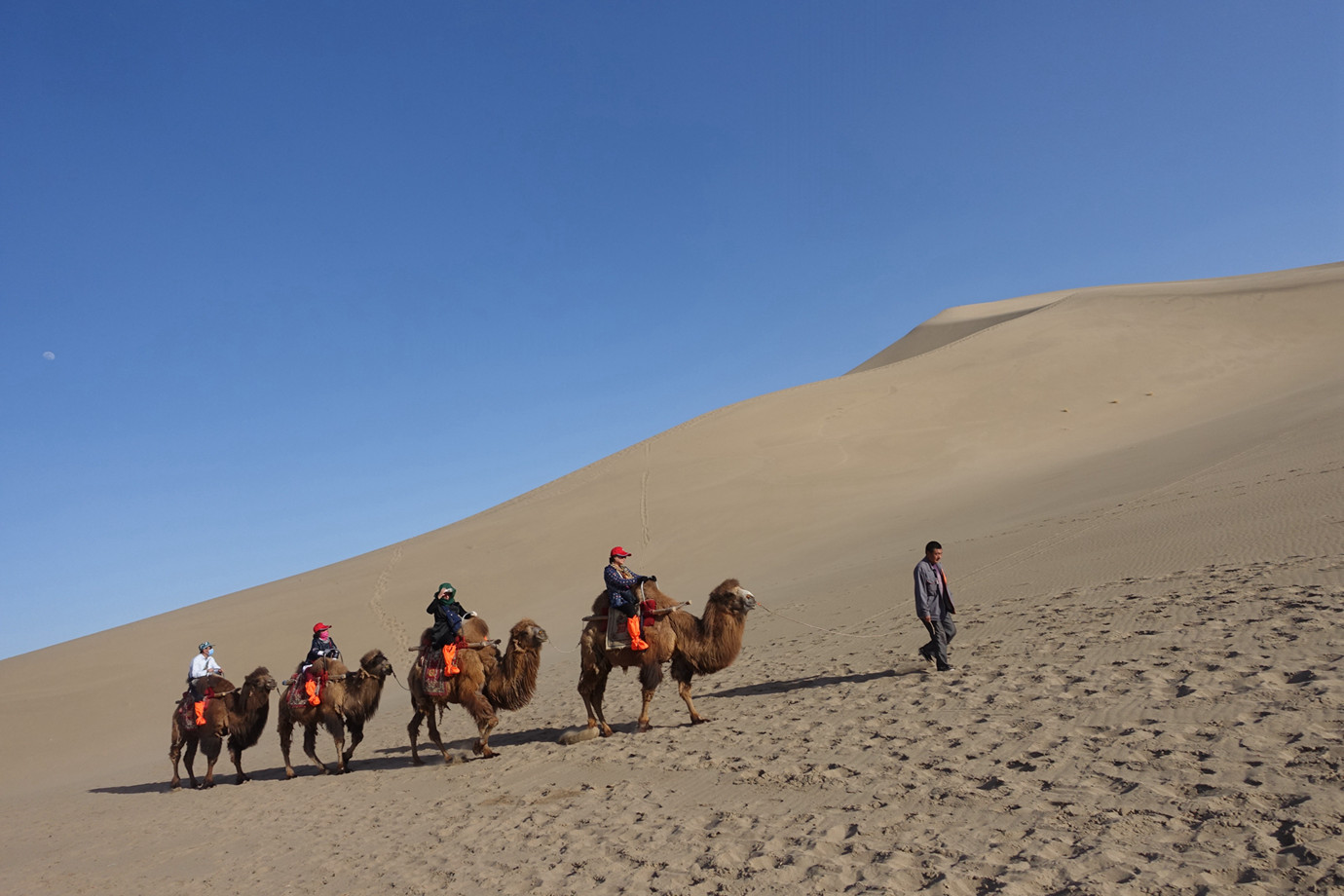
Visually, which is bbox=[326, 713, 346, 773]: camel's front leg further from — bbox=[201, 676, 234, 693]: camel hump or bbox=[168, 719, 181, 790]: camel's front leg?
bbox=[168, 719, 181, 790]: camel's front leg

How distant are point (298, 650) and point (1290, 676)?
23090 mm

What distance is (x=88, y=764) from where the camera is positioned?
18.0 metres

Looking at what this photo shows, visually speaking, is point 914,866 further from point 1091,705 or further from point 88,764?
point 88,764

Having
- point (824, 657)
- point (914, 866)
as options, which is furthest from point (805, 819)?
point (824, 657)

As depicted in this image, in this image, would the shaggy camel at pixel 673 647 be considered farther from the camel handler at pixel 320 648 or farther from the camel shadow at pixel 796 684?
the camel handler at pixel 320 648

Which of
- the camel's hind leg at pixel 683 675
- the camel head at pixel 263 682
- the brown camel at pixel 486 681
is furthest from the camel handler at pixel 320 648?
the camel's hind leg at pixel 683 675

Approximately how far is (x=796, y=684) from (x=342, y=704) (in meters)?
6.07

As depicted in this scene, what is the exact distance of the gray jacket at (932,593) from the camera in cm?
1015

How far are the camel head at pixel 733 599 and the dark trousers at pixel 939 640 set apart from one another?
2.10 meters

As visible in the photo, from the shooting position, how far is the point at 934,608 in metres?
10.2

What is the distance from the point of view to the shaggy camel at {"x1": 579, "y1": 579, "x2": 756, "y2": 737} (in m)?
10.2

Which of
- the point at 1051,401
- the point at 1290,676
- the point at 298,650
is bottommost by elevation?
the point at 1290,676

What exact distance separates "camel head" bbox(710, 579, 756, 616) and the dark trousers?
210 cm

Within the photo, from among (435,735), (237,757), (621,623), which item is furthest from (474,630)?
(237,757)
